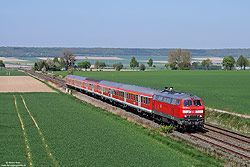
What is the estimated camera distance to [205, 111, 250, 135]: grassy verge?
103 ft

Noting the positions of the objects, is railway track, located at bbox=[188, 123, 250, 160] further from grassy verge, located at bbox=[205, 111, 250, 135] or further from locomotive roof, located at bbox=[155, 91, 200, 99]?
locomotive roof, located at bbox=[155, 91, 200, 99]

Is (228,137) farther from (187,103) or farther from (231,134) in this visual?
(187,103)

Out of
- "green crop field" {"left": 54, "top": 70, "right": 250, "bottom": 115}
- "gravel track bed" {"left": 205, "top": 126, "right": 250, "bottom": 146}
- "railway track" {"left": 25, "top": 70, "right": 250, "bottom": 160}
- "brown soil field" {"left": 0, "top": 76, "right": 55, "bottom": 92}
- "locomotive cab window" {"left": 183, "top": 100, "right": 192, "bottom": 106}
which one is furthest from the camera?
"brown soil field" {"left": 0, "top": 76, "right": 55, "bottom": 92}

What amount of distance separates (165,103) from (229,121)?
23.4 feet

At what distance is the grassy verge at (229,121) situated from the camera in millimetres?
31328

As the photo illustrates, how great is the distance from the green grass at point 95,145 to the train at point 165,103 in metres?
2.20

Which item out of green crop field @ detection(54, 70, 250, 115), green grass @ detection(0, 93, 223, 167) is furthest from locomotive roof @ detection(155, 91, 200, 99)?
green crop field @ detection(54, 70, 250, 115)

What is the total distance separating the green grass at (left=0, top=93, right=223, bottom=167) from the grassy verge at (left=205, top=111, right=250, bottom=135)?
8162 mm

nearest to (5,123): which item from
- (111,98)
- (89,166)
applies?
(89,166)

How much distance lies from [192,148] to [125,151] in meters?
4.87

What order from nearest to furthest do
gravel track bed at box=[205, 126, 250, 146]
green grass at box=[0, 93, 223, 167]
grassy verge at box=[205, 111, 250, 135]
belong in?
green grass at box=[0, 93, 223, 167] → gravel track bed at box=[205, 126, 250, 146] → grassy verge at box=[205, 111, 250, 135]

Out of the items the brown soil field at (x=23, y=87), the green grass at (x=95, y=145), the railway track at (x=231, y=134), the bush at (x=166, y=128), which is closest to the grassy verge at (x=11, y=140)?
the green grass at (x=95, y=145)

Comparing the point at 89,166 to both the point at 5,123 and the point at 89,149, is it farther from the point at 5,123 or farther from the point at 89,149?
the point at 5,123

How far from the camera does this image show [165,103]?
101 ft
